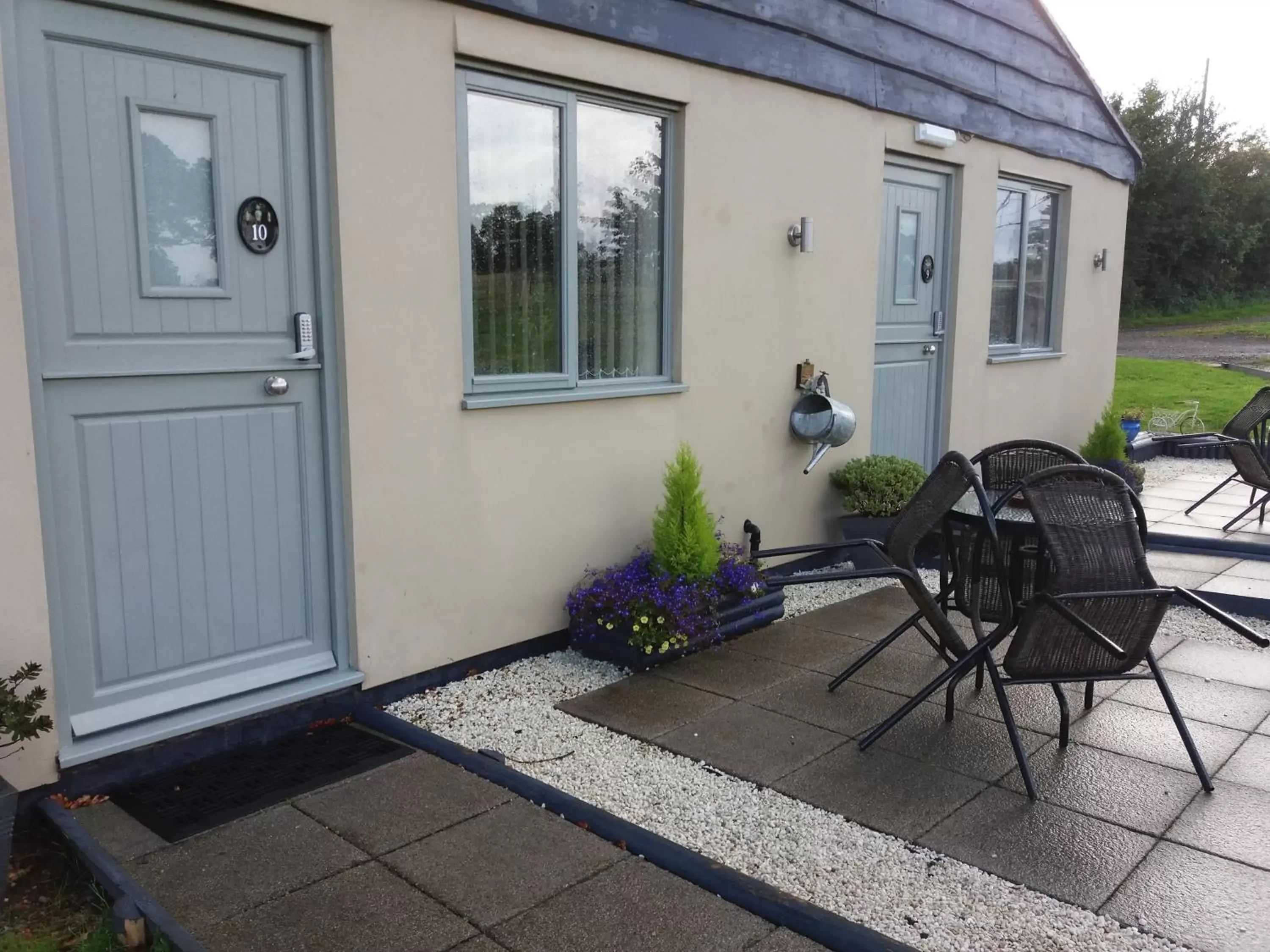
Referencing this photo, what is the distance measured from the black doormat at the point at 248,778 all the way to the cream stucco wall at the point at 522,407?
29cm

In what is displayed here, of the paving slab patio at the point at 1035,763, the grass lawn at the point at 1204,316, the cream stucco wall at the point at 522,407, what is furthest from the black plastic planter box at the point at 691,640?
the grass lawn at the point at 1204,316

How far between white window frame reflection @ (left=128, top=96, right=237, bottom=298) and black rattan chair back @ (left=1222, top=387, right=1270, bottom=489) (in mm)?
5975

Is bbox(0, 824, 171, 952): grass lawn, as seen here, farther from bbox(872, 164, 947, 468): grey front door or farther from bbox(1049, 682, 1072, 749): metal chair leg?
bbox(872, 164, 947, 468): grey front door

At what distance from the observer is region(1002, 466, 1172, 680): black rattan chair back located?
10.5ft

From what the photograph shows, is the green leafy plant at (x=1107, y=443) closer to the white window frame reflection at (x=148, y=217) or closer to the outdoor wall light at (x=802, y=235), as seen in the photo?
the outdoor wall light at (x=802, y=235)

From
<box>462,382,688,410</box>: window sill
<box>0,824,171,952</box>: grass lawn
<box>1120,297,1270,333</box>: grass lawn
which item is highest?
<box>1120,297,1270,333</box>: grass lawn

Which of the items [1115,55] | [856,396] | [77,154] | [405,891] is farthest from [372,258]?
[1115,55]

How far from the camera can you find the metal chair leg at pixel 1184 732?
323 cm

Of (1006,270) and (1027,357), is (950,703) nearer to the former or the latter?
(1027,357)

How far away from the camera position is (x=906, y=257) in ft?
21.9

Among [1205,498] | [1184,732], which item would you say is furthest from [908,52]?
[1184,732]

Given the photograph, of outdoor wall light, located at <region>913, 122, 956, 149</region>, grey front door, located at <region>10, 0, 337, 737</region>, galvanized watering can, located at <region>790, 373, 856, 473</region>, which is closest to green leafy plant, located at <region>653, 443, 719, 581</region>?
galvanized watering can, located at <region>790, 373, 856, 473</region>

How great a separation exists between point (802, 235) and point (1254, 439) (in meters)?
3.62

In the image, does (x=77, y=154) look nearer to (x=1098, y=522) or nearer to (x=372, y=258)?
(x=372, y=258)
